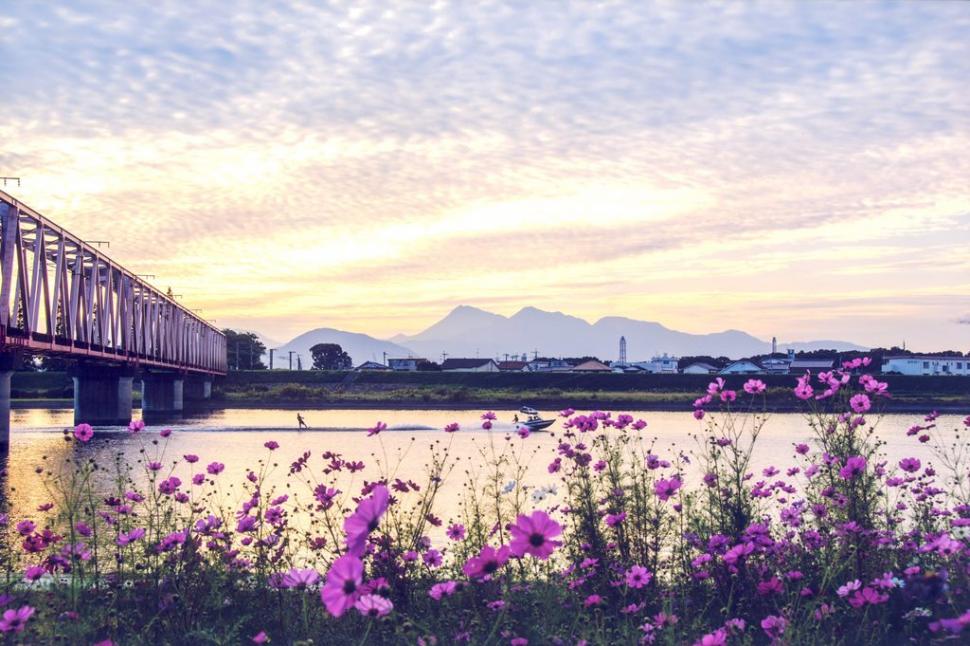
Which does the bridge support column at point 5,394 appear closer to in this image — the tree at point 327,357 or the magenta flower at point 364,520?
the magenta flower at point 364,520

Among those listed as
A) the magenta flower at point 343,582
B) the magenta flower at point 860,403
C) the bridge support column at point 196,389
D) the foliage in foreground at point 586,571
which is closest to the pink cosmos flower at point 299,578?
the magenta flower at point 343,582

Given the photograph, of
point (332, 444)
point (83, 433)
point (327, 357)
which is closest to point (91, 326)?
point (332, 444)

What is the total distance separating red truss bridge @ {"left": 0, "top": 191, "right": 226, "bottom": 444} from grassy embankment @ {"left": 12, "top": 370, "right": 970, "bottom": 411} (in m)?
11.5

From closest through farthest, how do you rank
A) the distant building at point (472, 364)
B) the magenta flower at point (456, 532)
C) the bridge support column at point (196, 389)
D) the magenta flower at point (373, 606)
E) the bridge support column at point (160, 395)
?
the magenta flower at point (373, 606)
the magenta flower at point (456, 532)
the bridge support column at point (160, 395)
the bridge support column at point (196, 389)
the distant building at point (472, 364)

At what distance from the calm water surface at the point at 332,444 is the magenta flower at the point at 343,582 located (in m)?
10.6

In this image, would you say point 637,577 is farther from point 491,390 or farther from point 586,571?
point 491,390

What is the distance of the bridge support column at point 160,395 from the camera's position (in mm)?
91750

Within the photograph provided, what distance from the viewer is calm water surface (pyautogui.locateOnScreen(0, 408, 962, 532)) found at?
86.1ft

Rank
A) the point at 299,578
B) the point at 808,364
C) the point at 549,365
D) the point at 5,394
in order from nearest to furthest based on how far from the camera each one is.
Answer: the point at 299,578
the point at 5,394
the point at 808,364
the point at 549,365

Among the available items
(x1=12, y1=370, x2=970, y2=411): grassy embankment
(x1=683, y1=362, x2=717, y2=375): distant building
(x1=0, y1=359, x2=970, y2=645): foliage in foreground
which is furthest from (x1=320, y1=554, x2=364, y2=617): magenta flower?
(x1=683, y1=362, x2=717, y2=375): distant building

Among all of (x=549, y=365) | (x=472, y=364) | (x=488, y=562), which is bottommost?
(x=488, y=562)

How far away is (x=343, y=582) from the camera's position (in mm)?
3482

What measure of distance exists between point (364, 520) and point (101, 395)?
225 ft

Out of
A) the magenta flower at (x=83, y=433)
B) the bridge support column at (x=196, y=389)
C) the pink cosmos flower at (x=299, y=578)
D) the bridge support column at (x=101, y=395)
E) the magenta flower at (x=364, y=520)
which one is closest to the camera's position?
the magenta flower at (x=364, y=520)
